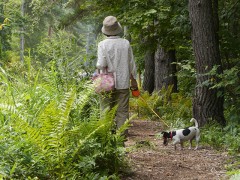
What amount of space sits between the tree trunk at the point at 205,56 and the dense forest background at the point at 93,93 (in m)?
0.02

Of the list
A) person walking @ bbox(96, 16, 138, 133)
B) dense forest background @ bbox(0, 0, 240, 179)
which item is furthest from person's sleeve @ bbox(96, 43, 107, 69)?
dense forest background @ bbox(0, 0, 240, 179)

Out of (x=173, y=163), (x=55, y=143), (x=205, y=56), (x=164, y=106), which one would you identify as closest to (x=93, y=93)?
(x=55, y=143)

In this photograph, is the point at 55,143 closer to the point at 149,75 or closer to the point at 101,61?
the point at 101,61

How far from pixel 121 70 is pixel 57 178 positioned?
2.71 metres

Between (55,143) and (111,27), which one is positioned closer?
(55,143)

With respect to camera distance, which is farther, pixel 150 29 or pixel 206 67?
pixel 150 29

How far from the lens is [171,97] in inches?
617

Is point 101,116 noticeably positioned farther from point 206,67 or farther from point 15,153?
point 206,67

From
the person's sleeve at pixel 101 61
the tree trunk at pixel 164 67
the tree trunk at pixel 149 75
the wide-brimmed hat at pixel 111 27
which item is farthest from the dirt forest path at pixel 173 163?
the tree trunk at pixel 149 75

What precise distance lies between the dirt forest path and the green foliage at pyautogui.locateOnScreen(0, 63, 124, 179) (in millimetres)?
510

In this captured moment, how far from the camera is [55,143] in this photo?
450 cm

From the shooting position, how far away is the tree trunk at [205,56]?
31.7 feet

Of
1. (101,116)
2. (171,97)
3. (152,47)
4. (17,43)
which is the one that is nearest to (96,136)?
(101,116)

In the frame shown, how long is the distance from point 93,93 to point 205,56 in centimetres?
449
